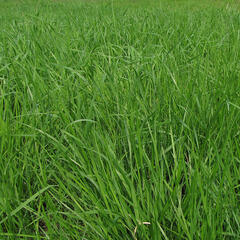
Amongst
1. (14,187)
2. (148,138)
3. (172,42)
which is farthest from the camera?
(172,42)

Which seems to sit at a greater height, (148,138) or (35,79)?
(35,79)

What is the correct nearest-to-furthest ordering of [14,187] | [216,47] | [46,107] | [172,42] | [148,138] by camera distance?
[14,187], [148,138], [46,107], [216,47], [172,42]

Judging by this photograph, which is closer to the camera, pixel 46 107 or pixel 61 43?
pixel 46 107

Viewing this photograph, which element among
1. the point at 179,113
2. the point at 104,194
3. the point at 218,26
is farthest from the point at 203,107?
the point at 218,26

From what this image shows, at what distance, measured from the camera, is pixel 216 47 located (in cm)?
146

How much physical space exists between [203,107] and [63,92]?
49 centimetres

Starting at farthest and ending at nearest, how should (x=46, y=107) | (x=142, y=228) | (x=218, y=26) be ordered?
(x=218, y=26)
(x=46, y=107)
(x=142, y=228)

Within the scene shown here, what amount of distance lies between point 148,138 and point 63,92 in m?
0.38

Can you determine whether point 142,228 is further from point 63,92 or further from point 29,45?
point 29,45

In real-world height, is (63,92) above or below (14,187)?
above

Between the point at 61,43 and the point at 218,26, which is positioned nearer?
the point at 61,43

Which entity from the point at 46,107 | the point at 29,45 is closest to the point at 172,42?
the point at 29,45

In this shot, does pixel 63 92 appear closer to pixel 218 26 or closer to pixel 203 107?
pixel 203 107

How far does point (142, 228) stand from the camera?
0.56 m
